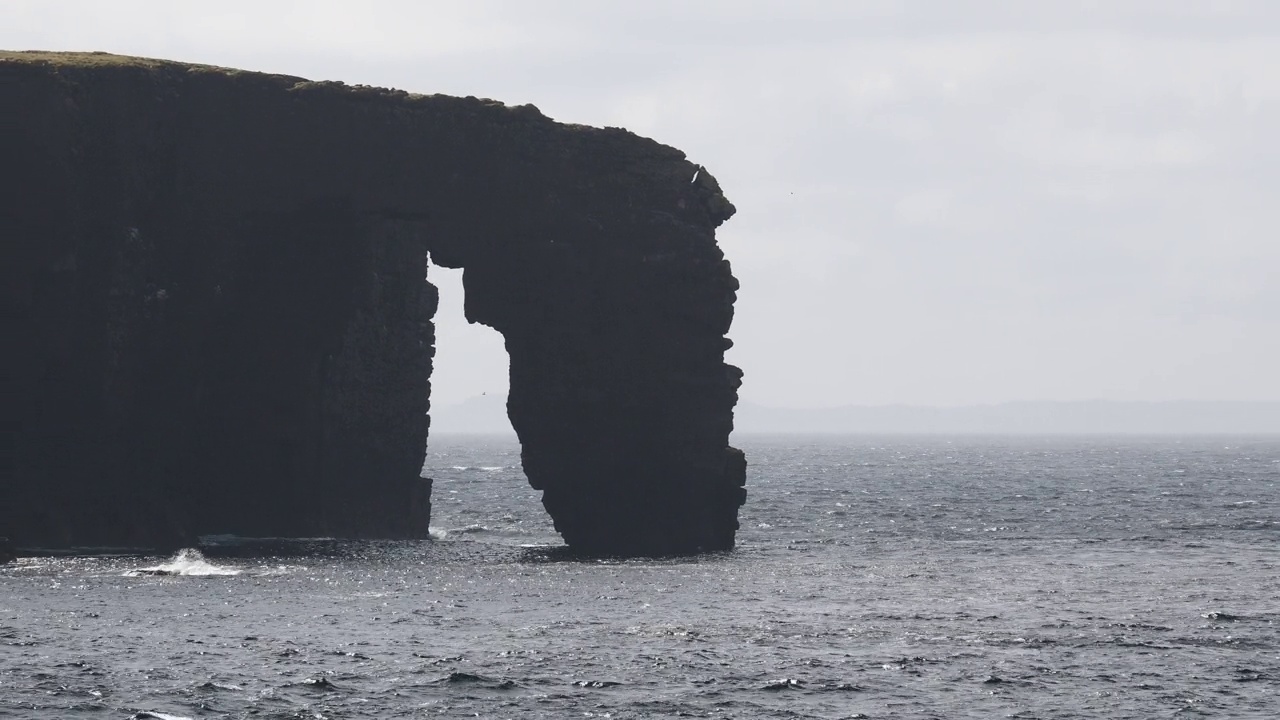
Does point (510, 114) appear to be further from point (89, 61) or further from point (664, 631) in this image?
point (664, 631)

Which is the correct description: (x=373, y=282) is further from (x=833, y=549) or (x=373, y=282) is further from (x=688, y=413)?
(x=833, y=549)

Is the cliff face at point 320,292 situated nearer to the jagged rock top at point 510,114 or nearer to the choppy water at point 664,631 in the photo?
the jagged rock top at point 510,114

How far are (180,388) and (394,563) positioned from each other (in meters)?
14.2

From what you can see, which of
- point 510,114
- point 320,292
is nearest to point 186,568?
point 320,292

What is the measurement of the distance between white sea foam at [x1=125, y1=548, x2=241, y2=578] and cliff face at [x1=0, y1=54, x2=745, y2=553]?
260 inches

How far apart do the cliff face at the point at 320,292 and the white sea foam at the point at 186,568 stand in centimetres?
661

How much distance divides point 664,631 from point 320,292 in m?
33.2

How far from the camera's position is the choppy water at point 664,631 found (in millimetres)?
40562

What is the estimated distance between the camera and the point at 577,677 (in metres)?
43.3

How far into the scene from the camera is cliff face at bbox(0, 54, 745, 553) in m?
72.1

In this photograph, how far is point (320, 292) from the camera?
254ft

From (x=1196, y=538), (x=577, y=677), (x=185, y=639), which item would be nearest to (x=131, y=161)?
(x=185, y=639)

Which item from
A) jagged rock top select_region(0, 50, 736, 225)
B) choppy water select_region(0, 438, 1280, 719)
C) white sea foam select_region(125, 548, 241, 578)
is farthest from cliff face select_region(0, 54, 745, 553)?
white sea foam select_region(125, 548, 241, 578)

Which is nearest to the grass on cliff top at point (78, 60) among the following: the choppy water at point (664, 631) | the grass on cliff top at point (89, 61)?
the grass on cliff top at point (89, 61)
